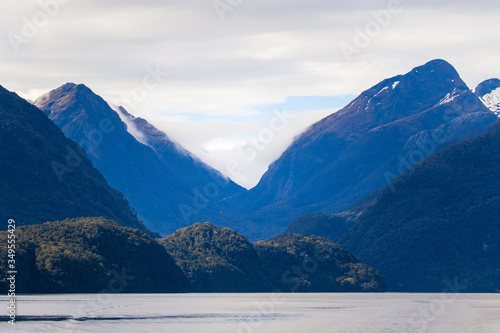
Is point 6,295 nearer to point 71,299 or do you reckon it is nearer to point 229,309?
point 71,299

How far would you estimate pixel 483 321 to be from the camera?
478ft

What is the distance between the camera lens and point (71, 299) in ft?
593

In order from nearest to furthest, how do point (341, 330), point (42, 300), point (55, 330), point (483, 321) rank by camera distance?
point (55, 330)
point (341, 330)
point (483, 321)
point (42, 300)

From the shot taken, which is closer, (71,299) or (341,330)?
(341,330)

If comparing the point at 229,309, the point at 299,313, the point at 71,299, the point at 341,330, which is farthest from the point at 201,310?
the point at 341,330

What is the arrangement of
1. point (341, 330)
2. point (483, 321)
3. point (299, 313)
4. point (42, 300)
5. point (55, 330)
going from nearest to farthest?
point (55, 330), point (341, 330), point (483, 321), point (299, 313), point (42, 300)

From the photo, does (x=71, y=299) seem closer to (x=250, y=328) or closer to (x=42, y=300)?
(x=42, y=300)

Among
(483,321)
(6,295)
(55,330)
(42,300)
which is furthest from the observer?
(6,295)

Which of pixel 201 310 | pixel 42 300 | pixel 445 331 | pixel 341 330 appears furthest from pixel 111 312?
pixel 445 331

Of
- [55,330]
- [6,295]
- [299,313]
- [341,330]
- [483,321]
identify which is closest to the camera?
[55,330]

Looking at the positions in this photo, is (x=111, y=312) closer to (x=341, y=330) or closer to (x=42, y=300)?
(x=42, y=300)

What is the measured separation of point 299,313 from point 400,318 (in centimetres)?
2063

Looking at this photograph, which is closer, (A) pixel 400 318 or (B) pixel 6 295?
(A) pixel 400 318

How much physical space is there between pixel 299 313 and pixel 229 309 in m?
16.9
